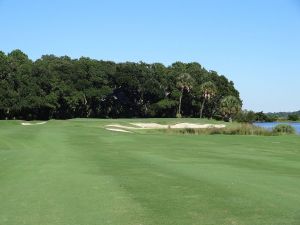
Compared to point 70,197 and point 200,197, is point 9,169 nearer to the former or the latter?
point 70,197

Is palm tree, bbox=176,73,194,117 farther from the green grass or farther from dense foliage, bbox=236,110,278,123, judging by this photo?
the green grass

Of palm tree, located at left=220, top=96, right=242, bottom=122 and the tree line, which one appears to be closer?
the tree line

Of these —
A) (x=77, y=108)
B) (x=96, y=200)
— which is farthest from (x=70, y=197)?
(x=77, y=108)

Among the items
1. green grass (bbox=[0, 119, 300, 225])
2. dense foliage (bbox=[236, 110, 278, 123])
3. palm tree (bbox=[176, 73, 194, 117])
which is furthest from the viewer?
dense foliage (bbox=[236, 110, 278, 123])

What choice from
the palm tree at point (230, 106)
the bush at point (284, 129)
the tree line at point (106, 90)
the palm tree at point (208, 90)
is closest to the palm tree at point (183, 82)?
the tree line at point (106, 90)

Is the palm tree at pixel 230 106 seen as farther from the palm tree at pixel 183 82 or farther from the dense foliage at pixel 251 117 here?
the dense foliage at pixel 251 117

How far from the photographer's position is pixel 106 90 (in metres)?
107

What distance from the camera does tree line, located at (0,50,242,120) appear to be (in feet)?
313

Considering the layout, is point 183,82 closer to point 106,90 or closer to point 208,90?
point 208,90

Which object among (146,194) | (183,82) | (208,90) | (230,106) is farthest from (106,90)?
(146,194)

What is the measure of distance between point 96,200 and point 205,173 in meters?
5.45

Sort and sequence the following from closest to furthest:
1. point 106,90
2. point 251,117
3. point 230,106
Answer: point 106,90, point 230,106, point 251,117

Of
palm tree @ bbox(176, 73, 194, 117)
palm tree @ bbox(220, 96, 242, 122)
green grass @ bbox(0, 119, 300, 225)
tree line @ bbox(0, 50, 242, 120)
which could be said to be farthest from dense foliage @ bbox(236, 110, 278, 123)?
green grass @ bbox(0, 119, 300, 225)

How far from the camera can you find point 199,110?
130 metres
